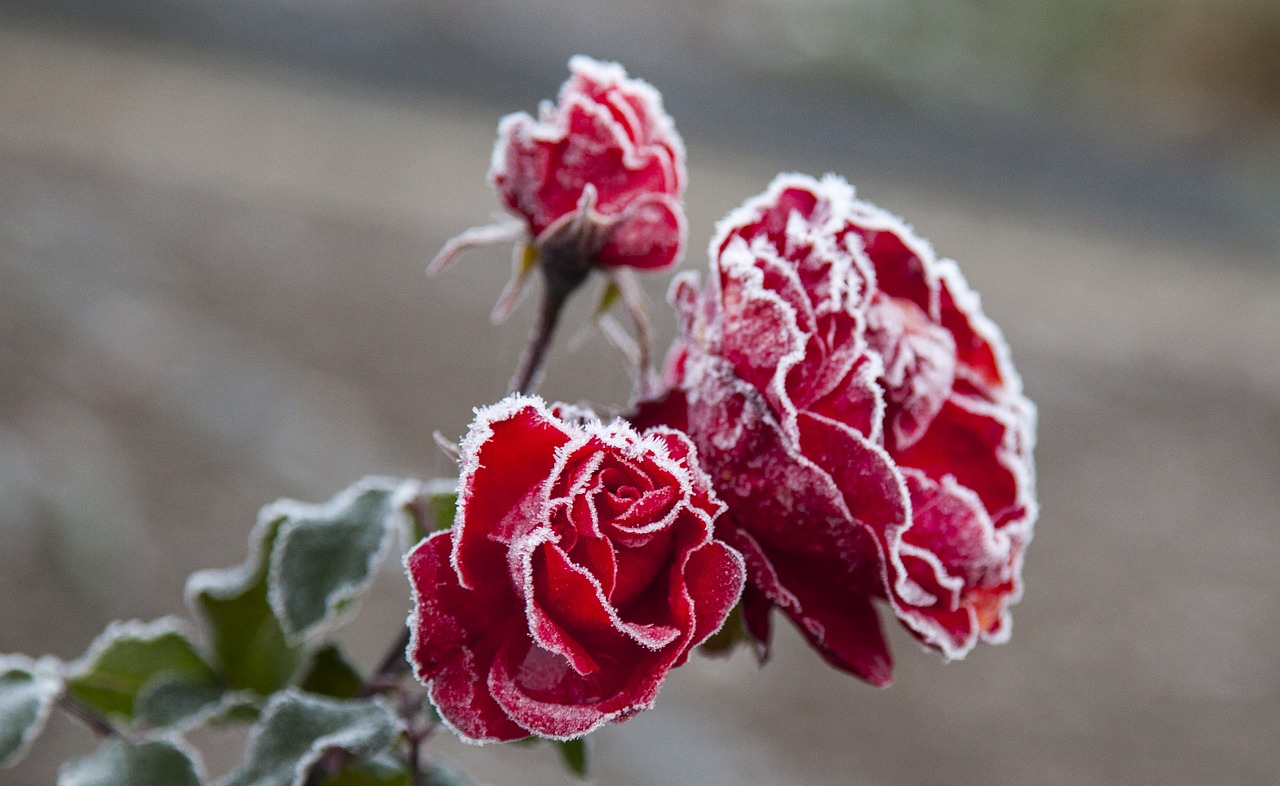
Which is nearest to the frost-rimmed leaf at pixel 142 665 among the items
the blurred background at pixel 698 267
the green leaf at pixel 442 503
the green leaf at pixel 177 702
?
the green leaf at pixel 177 702

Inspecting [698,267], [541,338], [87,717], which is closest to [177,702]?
[87,717]

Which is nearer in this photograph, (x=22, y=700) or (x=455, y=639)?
(x=455, y=639)

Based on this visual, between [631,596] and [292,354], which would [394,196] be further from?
[631,596]

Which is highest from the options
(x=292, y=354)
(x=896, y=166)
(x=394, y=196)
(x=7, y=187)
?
(x=896, y=166)

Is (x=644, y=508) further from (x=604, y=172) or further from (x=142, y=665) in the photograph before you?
(x=142, y=665)

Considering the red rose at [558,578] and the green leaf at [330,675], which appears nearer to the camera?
the red rose at [558,578]

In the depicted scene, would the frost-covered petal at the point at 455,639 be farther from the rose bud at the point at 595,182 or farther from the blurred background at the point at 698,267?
the blurred background at the point at 698,267

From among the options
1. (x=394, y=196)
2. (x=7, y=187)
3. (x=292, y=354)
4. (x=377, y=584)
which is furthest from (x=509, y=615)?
(x=394, y=196)
